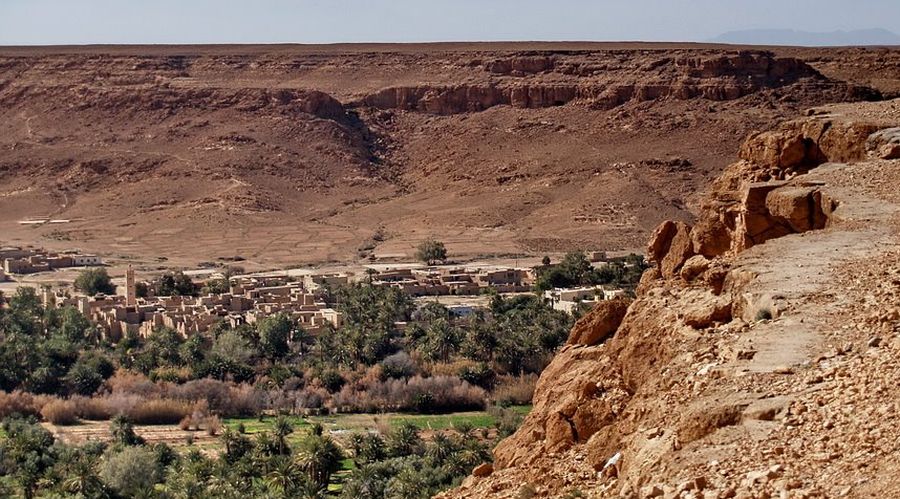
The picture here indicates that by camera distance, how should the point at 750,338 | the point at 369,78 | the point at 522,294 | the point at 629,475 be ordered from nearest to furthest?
the point at 629,475, the point at 750,338, the point at 522,294, the point at 369,78

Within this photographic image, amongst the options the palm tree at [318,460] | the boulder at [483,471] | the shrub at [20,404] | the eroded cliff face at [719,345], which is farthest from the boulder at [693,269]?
the shrub at [20,404]

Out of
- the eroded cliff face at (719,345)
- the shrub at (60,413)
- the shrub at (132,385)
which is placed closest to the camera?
the eroded cliff face at (719,345)

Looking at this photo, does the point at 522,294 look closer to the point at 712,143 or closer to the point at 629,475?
the point at 712,143

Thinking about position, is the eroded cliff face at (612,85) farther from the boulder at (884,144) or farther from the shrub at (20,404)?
the boulder at (884,144)

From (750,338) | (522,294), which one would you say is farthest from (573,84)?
(750,338)

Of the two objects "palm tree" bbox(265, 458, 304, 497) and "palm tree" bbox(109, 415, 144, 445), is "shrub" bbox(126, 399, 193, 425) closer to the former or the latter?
"palm tree" bbox(109, 415, 144, 445)
